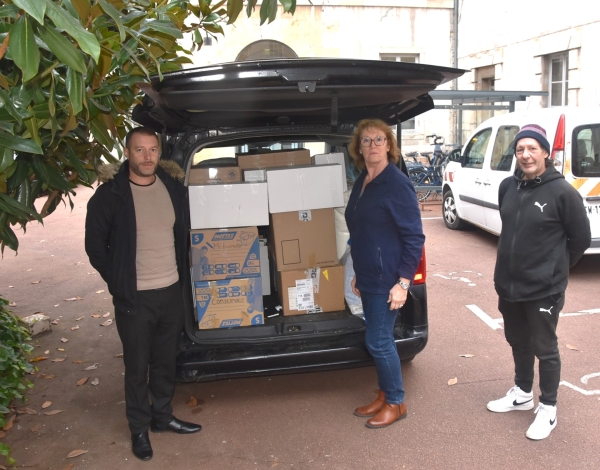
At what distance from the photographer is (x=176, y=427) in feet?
11.3

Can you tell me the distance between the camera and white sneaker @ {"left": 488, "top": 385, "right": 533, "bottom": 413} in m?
3.49

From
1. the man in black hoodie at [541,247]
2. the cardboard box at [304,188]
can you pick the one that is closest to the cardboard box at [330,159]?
the cardboard box at [304,188]

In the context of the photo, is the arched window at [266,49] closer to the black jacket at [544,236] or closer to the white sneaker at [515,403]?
the black jacket at [544,236]

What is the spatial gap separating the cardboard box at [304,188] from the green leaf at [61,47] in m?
2.26

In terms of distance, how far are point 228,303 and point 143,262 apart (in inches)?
32.0

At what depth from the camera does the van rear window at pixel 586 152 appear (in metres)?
5.91

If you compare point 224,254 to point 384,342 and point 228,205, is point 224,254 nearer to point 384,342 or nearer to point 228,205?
point 228,205

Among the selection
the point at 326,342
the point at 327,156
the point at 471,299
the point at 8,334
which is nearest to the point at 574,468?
the point at 326,342

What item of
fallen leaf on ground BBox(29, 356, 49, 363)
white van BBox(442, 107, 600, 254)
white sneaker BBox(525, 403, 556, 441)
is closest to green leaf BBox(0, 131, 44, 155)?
white sneaker BBox(525, 403, 556, 441)

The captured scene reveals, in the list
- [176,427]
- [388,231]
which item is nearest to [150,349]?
[176,427]

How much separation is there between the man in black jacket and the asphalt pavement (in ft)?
1.15

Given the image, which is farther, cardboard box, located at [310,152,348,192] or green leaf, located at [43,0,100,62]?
cardboard box, located at [310,152,348,192]

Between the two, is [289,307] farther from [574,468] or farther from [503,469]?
[574,468]

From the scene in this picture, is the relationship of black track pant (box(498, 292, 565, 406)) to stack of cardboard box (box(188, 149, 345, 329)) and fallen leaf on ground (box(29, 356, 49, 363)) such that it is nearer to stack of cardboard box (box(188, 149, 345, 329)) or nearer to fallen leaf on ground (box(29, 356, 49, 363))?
stack of cardboard box (box(188, 149, 345, 329))
